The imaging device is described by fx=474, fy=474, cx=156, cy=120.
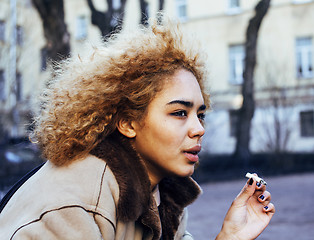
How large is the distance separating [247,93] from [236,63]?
8.31 meters

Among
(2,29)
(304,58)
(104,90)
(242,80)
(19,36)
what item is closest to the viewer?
(104,90)

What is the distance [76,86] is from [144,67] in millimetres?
318

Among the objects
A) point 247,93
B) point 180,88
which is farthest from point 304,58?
point 180,88

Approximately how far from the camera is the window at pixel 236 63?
906 inches

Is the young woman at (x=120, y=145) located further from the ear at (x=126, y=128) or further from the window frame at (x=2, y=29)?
the window frame at (x=2, y=29)

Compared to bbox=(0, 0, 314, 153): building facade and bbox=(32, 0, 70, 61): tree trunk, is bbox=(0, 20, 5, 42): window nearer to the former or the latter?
bbox=(0, 0, 314, 153): building facade

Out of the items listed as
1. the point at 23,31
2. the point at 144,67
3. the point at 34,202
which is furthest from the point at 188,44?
the point at 23,31

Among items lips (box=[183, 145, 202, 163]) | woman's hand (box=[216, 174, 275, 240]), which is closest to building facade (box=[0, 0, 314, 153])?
woman's hand (box=[216, 174, 275, 240])

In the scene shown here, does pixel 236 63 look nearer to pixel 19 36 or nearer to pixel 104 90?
pixel 19 36

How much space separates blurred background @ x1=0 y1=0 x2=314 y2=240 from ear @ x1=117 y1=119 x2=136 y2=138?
33.5 feet

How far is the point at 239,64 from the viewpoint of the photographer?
23.1m

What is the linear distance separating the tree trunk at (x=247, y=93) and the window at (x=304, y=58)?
23.3 feet

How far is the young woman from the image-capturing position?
173 centimetres

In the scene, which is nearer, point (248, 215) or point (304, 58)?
point (248, 215)
